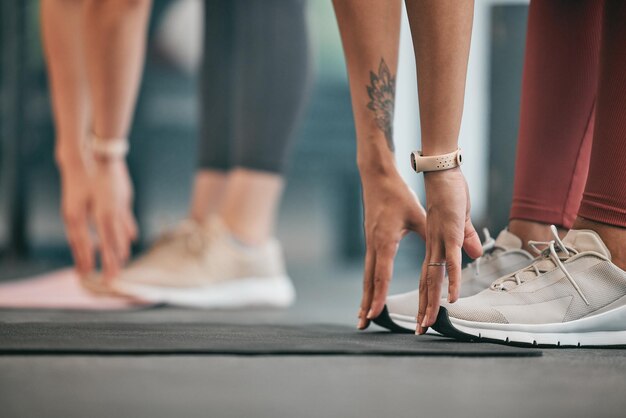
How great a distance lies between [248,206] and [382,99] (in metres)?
0.85

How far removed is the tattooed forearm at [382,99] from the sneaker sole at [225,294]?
83cm

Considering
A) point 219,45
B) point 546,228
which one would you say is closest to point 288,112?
point 219,45

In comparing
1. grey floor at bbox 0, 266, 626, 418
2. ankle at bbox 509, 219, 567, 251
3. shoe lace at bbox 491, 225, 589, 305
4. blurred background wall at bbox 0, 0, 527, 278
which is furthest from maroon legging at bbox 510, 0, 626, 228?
blurred background wall at bbox 0, 0, 527, 278

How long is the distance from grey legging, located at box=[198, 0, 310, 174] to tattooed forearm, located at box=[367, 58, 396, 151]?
2.78ft

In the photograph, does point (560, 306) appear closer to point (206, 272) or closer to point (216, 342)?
point (216, 342)

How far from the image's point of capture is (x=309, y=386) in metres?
0.68

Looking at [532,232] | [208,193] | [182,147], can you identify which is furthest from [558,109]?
[182,147]

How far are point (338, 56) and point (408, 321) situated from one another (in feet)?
9.97

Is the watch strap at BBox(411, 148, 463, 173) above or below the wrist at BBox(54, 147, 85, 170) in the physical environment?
above

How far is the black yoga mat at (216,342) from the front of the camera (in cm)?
85

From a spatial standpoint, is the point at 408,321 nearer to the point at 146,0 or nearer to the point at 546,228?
the point at 546,228

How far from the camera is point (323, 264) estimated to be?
3.86 m

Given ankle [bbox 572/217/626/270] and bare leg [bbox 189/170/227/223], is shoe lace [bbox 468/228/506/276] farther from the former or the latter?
bare leg [bbox 189/170/227/223]

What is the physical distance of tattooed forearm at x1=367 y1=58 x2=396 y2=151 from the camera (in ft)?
3.78
